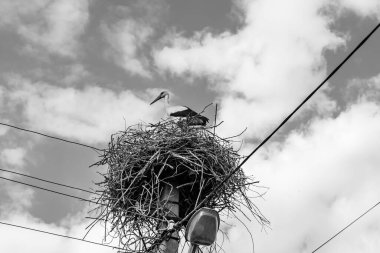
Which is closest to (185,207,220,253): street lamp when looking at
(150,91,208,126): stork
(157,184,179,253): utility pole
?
(157,184,179,253): utility pole

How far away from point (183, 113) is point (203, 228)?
3.18 metres

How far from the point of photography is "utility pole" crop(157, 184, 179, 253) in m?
4.05

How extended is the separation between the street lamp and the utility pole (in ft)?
Answer: 2.29

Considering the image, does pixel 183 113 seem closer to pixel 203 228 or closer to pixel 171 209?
pixel 171 209

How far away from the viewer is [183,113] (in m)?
6.39

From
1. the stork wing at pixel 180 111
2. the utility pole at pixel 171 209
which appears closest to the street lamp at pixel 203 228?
the utility pole at pixel 171 209

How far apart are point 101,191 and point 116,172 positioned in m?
0.32

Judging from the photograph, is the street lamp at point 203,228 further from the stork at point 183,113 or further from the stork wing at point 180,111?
the stork wing at point 180,111

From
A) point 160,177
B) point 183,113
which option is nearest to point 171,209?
point 160,177

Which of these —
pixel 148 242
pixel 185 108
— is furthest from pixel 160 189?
pixel 185 108

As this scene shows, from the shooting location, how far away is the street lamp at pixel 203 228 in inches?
132

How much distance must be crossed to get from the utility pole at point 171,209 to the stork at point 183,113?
0.99m

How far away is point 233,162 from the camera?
4.84 m

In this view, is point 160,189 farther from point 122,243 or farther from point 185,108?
point 185,108
